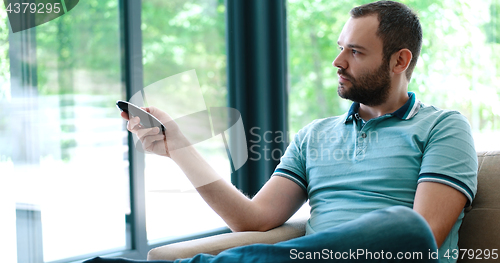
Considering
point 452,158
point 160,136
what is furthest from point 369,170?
point 160,136

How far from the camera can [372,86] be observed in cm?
136

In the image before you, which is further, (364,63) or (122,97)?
(122,97)

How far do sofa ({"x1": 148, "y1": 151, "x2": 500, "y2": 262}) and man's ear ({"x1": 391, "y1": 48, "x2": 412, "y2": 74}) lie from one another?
0.37m

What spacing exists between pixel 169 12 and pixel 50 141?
95cm

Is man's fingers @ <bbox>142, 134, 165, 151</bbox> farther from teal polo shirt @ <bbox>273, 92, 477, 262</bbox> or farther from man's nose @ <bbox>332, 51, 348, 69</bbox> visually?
man's nose @ <bbox>332, 51, 348, 69</bbox>

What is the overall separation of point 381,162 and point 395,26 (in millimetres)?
449

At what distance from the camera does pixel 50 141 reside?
1861 mm

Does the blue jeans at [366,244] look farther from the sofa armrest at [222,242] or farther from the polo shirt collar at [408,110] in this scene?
the polo shirt collar at [408,110]

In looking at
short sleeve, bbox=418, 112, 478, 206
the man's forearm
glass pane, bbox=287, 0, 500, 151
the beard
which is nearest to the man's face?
the beard

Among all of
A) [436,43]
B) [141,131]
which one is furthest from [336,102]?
[141,131]

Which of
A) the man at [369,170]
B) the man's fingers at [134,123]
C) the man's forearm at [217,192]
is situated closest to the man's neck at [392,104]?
the man at [369,170]

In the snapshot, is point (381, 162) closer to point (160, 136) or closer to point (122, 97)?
point (160, 136)

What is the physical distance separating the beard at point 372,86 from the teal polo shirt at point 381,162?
0.23 feet

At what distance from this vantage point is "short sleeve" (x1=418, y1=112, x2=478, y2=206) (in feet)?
3.64
